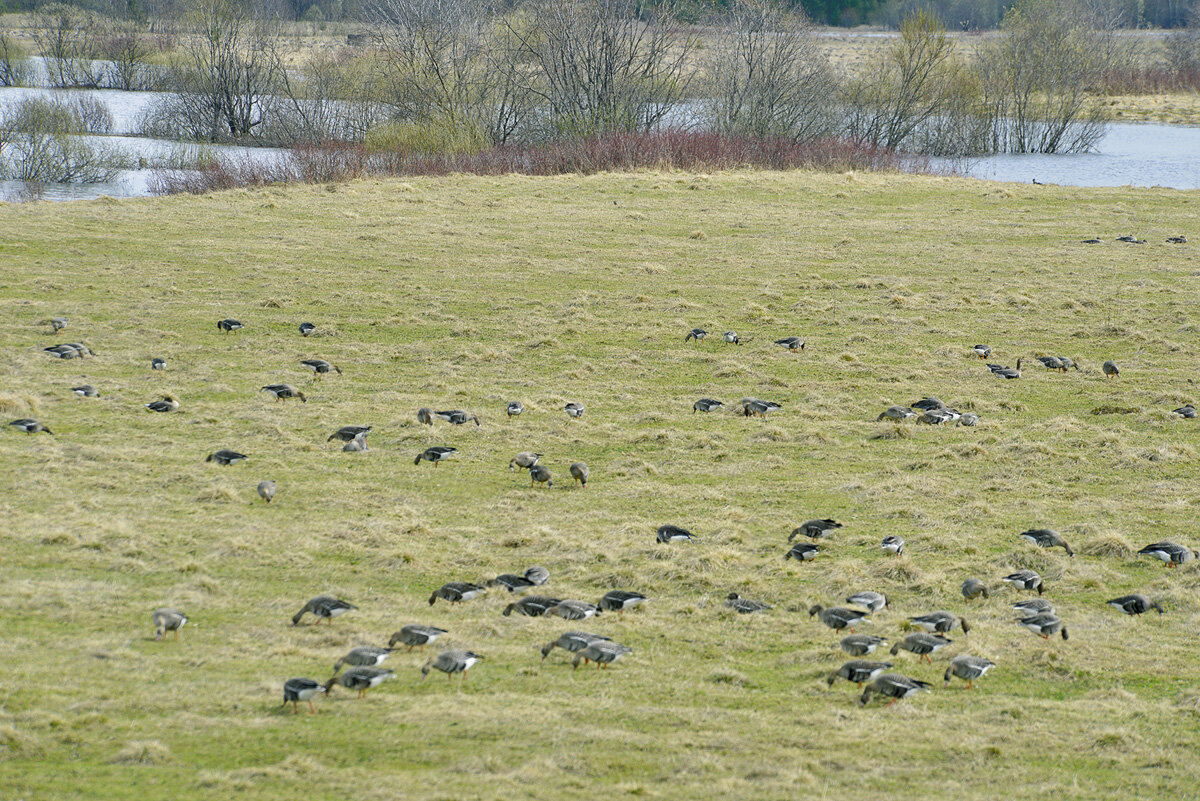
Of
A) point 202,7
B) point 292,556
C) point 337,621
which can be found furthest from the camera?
point 202,7

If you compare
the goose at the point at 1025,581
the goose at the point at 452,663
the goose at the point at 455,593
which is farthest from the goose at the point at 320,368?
the goose at the point at 1025,581

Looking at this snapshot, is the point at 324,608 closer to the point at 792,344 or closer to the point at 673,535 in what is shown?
the point at 673,535

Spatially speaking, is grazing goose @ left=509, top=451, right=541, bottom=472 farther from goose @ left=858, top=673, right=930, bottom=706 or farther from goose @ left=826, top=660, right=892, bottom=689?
goose @ left=858, top=673, right=930, bottom=706

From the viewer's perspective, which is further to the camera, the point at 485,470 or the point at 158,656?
the point at 485,470

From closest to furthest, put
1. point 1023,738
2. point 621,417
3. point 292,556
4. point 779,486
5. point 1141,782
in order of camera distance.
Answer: point 1141,782
point 1023,738
point 292,556
point 779,486
point 621,417

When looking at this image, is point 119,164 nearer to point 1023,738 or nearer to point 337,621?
point 337,621

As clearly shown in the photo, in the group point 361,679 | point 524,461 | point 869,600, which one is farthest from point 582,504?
point 361,679

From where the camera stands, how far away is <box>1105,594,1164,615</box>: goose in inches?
432

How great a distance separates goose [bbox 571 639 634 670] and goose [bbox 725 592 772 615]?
1.83m

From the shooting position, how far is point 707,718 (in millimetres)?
8578

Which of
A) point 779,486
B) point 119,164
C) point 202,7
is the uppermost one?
point 202,7

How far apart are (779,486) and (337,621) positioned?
716 cm

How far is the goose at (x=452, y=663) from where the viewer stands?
8.98m

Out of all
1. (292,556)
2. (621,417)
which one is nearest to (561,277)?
(621,417)
